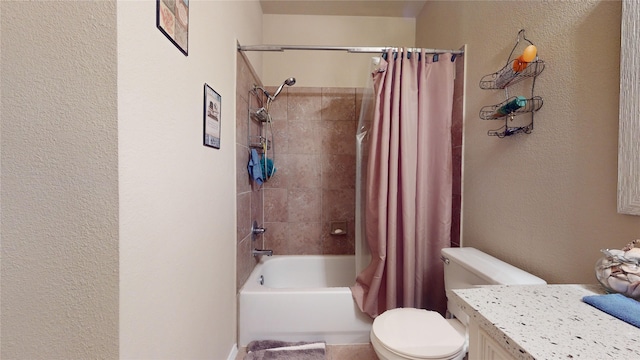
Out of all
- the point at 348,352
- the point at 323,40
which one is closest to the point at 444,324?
the point at 348,352

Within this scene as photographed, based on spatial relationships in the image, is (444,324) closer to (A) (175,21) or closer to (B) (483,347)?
(B) (483,347)

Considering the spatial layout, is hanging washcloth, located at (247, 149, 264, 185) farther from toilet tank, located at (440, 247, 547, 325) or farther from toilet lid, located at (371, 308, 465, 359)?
toilet tank, located at (440, 247, 547, 325)

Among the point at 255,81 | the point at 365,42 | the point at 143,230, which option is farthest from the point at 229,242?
the point at 365,42

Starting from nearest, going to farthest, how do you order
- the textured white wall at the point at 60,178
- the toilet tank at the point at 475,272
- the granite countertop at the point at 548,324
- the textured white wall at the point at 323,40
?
the granite countertop at the point at 548,324 → the textured white wall at the point at 60,178 → the toilet tank at the point at 475,272 → the textured white wall at the point at 323,40

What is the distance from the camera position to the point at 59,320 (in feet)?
1.96

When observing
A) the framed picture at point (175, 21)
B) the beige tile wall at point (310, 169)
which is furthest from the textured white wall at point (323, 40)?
the framed picture at point (175, 21)

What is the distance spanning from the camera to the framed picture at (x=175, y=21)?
72 cm

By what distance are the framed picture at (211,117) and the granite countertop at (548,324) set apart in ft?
3.66

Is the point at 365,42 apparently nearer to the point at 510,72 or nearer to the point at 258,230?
the point at 510,72

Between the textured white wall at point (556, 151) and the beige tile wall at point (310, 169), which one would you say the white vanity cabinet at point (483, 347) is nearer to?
the textured white wall at point (556, 151)

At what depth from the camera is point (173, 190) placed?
82 cm

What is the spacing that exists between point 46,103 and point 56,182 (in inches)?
7.5

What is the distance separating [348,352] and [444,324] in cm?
73

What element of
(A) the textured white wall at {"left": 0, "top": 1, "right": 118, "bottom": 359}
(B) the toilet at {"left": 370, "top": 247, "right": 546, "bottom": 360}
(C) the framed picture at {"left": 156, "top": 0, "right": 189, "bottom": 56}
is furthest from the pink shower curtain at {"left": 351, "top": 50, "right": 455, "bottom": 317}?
(A) the textured white wall at {"left": 0, "top": 1, "right": 118, "bottom": 359}
